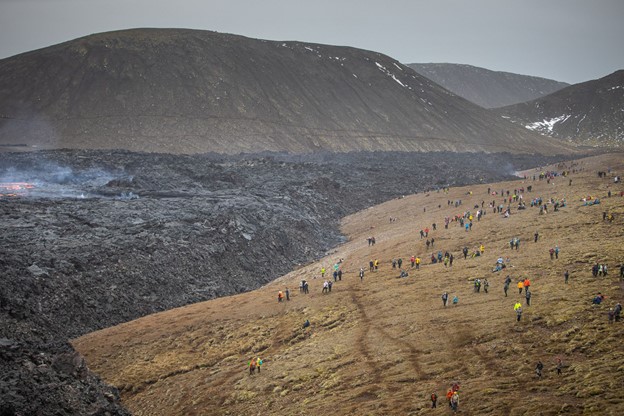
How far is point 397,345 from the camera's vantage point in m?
32.2

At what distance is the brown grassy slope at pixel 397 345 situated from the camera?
25.4 m

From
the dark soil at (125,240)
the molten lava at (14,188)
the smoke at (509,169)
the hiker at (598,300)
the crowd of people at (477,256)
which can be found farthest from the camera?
the smoke at (509,169)

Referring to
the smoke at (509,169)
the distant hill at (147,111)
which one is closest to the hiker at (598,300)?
the smoke at (509,169)

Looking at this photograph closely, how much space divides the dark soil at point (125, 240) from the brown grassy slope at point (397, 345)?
15.0 ft

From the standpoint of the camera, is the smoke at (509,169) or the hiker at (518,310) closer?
the hiker at (518,310)

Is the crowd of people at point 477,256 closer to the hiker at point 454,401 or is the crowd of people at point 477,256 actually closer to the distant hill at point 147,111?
the hiker at point 454,401

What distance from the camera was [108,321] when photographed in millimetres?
43812

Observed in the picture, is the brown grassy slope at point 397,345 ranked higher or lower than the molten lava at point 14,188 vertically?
lower

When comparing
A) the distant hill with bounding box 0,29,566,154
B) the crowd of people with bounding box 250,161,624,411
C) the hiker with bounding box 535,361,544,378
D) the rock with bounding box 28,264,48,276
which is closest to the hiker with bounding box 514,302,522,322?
the crowd of people with bounding box 250,161,624,411

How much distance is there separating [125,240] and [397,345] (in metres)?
33.2

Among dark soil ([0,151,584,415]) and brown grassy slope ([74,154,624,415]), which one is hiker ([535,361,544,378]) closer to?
brown grassy slope ([74,154,624,415])

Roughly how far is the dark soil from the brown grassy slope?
456 cm

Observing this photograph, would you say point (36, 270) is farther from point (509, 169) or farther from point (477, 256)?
point (509, 169)

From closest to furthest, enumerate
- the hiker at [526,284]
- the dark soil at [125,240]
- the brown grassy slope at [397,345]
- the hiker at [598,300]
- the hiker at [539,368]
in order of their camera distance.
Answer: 1. the hiker at [539,368]
2. the brown grassy slope at [397,345]
3. the dark soil at [125,240]
4. the hiker at [598,300]
5. the hiker at [526,284]
